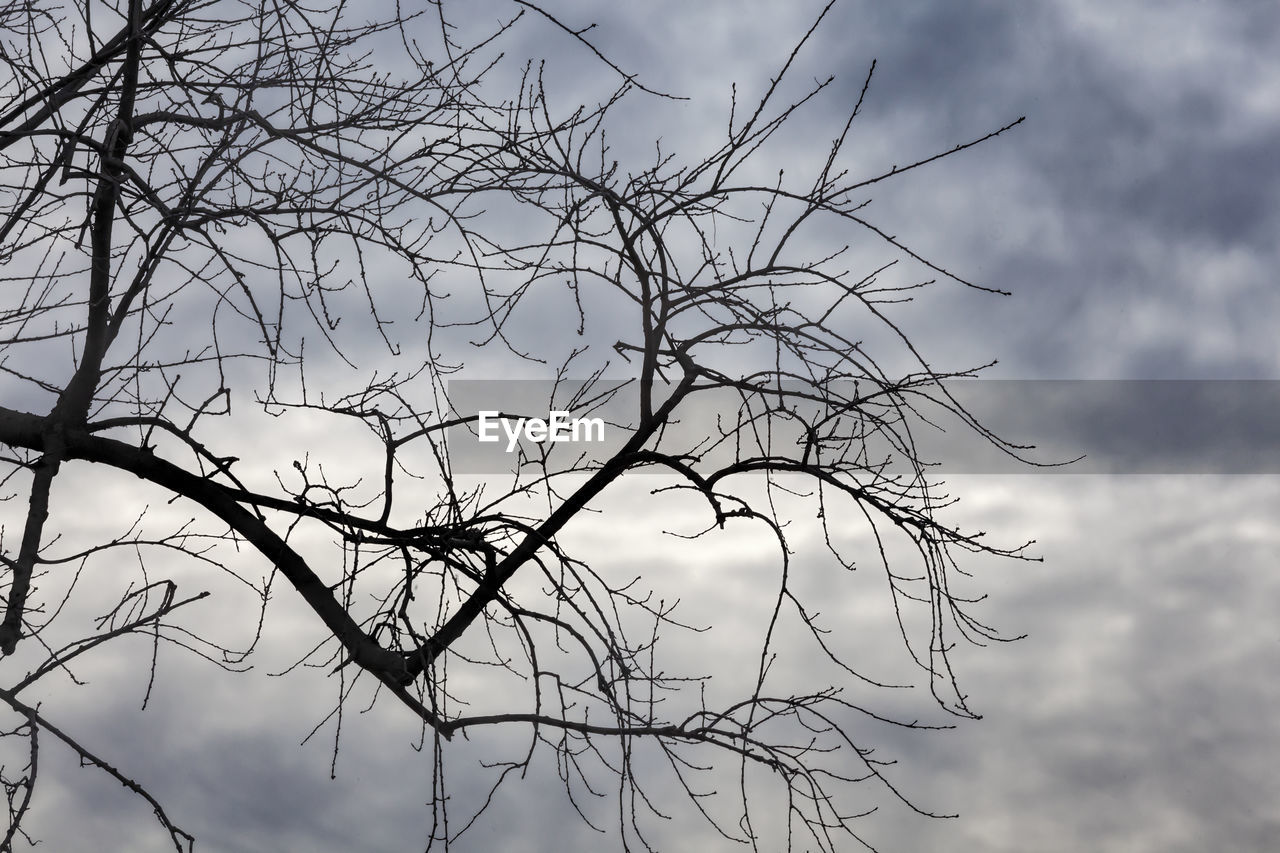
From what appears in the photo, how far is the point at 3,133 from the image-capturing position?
402cm

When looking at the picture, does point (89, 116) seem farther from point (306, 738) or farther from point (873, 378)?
point (873, 378)

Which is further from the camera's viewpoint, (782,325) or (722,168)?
(722,168)

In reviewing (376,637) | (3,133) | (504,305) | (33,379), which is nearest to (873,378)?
Answer: (504,305)

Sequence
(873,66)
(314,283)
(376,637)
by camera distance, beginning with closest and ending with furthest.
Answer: (873,66) → (314,283) → (376,637)

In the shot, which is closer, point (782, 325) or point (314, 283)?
point (782, 325)

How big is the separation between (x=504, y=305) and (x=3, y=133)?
1940mm

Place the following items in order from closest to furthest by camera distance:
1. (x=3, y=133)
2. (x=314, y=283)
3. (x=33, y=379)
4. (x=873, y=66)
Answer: (x=873, y=66), (x=3, y=133), (x=314, y=283), (x=33, y=379)

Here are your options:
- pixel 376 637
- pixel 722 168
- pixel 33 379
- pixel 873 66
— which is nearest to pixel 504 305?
pixel 722 168

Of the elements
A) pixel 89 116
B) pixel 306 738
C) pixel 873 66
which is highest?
pixel 89 116

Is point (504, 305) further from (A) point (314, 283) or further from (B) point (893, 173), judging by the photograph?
(B) point (893, 173)

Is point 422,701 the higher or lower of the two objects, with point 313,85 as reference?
lower

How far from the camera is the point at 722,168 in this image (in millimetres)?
4098

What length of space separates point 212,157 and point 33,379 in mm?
1683

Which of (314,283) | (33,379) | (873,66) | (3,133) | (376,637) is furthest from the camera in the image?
(33,379)
